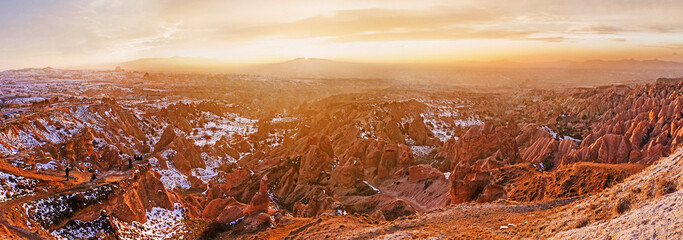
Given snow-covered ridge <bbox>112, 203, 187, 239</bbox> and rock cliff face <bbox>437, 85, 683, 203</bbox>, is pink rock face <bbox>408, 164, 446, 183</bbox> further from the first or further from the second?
snow-covered ridge <bbox>112, 203, 187, 239</bbox>

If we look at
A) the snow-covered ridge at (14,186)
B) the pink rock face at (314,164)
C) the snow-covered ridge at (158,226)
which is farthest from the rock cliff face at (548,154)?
the snow-covered ridge at (14,186)

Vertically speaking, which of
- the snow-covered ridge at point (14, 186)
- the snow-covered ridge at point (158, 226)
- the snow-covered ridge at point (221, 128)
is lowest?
the snow-covered ridge at point (221, 128)

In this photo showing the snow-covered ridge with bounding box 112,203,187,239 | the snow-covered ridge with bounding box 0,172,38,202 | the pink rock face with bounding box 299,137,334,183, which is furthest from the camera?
the pink rock face with bounding box 299,137,334,183

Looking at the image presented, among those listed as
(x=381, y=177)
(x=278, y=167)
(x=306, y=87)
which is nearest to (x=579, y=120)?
(x=381, y=177)

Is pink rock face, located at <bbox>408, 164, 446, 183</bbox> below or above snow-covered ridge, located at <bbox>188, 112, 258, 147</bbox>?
above

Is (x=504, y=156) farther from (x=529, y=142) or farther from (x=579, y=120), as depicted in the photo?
(x=579, y=120)

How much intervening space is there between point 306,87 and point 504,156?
6292 inches

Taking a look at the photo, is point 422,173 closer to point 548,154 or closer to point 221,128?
point 548,154

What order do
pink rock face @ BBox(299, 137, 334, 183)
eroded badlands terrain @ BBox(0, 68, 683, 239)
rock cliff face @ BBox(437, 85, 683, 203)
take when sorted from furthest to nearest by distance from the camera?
pink rock face @ BBox(299, 137, 334, 183), rock cliff face @ BBox(437, 85, 683, 203), eroded badlands terrain @ BBox(0, 68, 683, 239)

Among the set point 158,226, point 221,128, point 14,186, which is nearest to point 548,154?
point 158,226

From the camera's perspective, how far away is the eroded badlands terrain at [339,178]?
14.1 metres

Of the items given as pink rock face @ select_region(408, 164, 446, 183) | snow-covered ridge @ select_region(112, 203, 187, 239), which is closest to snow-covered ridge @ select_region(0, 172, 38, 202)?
snow-covered ridge @ select_region(112, 203, 187, 239)

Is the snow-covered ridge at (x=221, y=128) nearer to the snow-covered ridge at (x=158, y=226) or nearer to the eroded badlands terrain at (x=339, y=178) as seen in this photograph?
the eroded badlands terrain at (x=339, y=178)

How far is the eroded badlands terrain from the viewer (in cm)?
1413
